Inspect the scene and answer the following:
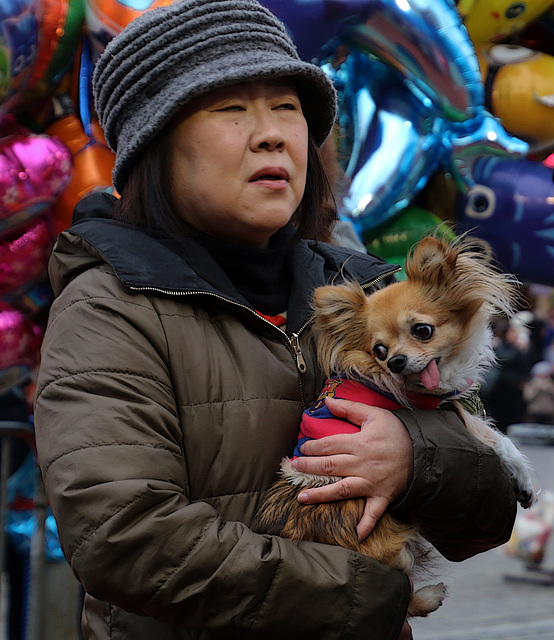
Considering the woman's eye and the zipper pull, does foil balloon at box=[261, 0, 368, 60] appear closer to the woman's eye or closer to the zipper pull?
the woman's eye

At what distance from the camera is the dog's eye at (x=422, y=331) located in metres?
1.69

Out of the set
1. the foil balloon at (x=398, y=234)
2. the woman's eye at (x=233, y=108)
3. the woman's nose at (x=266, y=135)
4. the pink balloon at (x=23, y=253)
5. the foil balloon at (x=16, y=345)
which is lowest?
the foil balloon at (x=16, y=345)

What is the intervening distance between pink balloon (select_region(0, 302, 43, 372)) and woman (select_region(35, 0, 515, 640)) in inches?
65.0

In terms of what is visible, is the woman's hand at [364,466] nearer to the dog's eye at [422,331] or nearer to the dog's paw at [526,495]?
the dog's eye at [422,331]

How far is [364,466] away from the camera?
61.2 inches

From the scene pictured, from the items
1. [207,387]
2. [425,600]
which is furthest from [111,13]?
[425,600]

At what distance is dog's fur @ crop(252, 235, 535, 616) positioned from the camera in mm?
1650

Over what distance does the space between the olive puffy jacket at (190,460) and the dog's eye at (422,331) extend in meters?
0.18

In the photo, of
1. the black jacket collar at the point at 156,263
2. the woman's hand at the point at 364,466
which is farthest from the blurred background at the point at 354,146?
the woman's hand at the point at 364,466

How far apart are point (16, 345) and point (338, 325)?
1993 millimetres

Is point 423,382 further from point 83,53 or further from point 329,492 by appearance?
point 83,53

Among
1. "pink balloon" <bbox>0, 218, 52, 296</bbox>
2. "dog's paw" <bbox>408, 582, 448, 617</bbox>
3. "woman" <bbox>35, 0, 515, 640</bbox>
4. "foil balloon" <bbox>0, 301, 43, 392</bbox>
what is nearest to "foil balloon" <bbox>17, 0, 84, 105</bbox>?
"pink balloon" <bbox>0, 218, 52, 296</bbox>

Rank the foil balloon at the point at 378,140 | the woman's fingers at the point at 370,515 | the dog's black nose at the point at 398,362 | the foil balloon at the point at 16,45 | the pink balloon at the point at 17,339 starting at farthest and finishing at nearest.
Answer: the foil balloon at the point at 378,140 → the pink balloon at the point at 17,339 → the foil balloon at the point at 16,45 → the dog's black nose at the point at 398,362 → the woman's fingers at the point at 370,515

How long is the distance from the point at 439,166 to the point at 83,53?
5.97 feet
